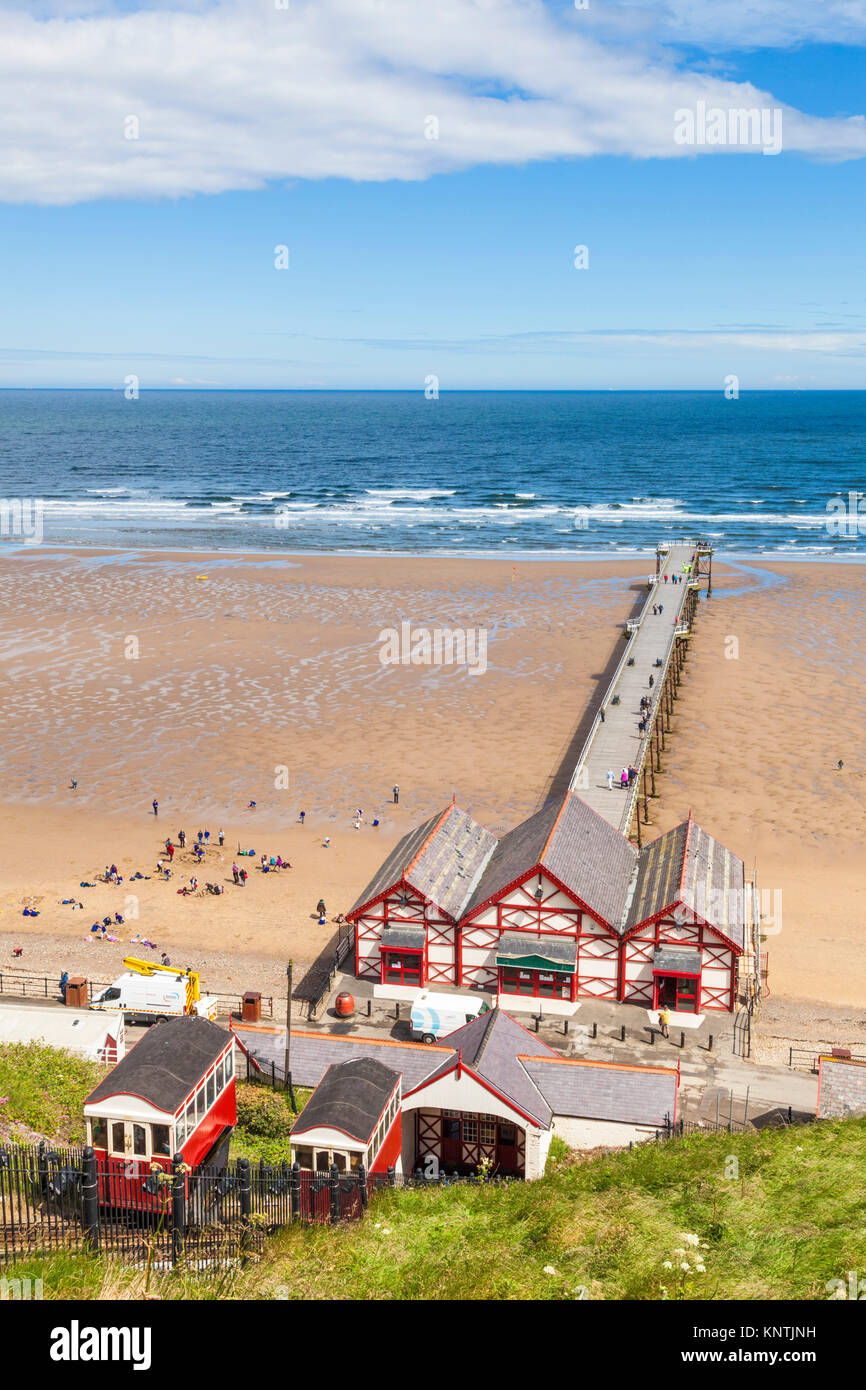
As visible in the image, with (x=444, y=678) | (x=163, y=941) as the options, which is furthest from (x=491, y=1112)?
(x=444, y=678)

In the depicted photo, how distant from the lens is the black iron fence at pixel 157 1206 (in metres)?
14.9

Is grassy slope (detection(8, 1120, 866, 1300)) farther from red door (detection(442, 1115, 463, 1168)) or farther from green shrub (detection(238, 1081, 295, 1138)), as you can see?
green shrub (detection(238, 1081, 295, 1138))

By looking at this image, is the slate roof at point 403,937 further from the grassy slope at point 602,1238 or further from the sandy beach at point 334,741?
the grassy slope at point 602,1238

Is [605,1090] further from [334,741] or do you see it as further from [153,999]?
[334,741]

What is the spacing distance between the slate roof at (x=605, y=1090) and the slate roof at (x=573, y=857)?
19.6ft

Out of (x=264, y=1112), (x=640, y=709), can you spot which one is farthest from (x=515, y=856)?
(x=640, y=709)

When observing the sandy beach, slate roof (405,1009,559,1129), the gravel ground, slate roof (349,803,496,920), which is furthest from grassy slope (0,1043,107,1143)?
the gravel ground

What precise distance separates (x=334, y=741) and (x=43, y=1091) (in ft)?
101

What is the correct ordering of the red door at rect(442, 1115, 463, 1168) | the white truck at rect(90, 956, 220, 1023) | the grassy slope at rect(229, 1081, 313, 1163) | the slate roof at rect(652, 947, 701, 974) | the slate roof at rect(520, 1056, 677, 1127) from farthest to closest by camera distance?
the slate roof at rect(652, 947, 701, 974) → the white truck at rect(90, 956, 220, 1023) → the slate roof at rect(520, 1056, 677, 1127) → the red door at rect(442, 1115, 463, 1168) → the grassy slope at rect(229, 1081, 313, 1163)

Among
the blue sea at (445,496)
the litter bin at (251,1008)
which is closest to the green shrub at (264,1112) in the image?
the litter bin at (251,1008)

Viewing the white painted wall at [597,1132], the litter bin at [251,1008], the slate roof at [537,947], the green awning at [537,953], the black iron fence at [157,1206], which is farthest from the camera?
the slate roof at [537,947]

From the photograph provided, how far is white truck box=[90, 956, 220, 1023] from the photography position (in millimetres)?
28594

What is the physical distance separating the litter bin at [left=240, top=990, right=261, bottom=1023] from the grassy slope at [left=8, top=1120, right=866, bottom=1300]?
9898 mm
